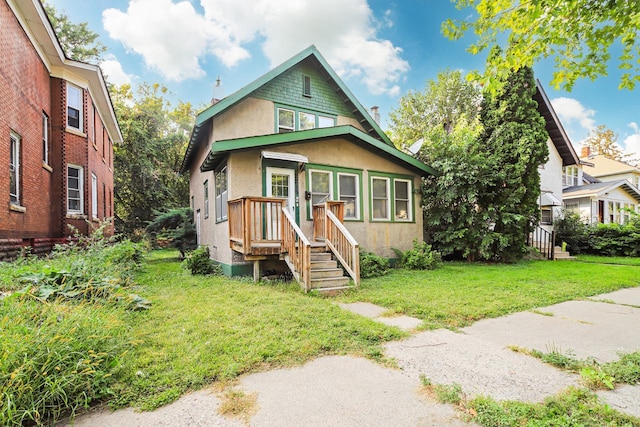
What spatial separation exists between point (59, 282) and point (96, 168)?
10401 millimetres

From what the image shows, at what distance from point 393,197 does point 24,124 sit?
10556 millimetres

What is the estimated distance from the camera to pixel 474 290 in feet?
20.6

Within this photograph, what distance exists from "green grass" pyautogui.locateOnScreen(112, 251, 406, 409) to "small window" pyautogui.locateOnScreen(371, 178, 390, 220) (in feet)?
16.9

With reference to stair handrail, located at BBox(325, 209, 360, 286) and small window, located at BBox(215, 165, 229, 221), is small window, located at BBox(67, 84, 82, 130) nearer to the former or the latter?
small window, located at BBox(215, 165, 229, 221)

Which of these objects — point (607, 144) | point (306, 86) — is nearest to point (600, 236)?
point (306, 86)

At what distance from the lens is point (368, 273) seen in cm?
806

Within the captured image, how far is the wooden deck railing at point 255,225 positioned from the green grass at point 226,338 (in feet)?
4.54

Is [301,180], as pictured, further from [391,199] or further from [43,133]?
[43,133]

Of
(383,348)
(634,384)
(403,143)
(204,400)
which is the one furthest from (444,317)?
(403,143)

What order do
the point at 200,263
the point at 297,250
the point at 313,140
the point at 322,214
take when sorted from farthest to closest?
the point at 313,140 → the point at 200,263 → the point at 322,214 → the point at 297,250

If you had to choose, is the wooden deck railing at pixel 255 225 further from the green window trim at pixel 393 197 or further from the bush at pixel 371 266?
the green window trim at pixel 393 197

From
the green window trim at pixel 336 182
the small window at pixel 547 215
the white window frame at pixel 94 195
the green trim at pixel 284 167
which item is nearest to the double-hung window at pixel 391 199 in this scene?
the green window trim at pixel 336 182

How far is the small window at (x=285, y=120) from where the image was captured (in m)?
10.4

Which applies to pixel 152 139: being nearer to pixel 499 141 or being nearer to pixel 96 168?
pixel 96 168
